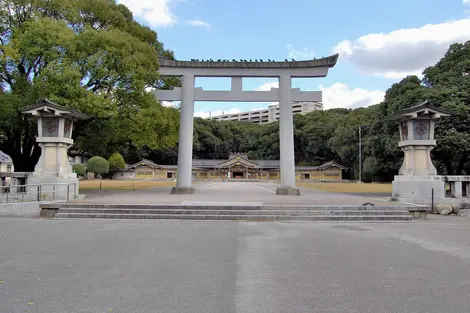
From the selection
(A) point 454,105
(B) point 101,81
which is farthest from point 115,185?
(A) point 454,105

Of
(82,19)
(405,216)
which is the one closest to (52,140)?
(82,19)

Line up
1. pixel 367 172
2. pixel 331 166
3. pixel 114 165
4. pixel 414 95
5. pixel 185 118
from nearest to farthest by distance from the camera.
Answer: pixel 185 118
pixel 414 95
pixel 367 172
pixel 114 165
pixel 331 166

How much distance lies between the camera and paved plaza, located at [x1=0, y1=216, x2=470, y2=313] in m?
3.93

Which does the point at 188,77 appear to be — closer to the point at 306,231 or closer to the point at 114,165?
the point at 306,231

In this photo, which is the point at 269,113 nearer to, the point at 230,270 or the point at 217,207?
the point at 217,207

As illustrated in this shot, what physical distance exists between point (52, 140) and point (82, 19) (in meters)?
6.75

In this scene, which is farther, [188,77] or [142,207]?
[188,77]

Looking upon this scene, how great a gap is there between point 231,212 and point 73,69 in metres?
8.65

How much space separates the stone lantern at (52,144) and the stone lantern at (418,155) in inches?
508

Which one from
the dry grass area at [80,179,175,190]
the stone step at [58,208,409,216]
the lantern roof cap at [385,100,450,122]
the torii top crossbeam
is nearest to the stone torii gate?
the torii top crossbeam

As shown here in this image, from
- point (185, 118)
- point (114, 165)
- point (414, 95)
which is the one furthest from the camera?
point (114, 165)

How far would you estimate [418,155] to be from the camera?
47.4 ft

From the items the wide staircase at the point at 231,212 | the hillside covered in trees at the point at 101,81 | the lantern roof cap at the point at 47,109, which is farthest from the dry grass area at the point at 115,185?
the wide staircase at the point at 231,212

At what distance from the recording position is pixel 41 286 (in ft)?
14.5
